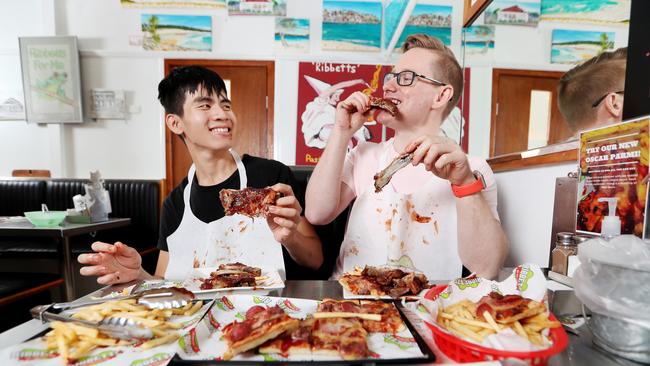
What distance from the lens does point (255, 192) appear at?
1669mm

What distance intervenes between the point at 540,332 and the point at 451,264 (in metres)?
1.08

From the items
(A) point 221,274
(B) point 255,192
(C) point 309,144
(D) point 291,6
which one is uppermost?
(D) point 291,6

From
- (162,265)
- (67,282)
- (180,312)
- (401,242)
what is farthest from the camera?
(67,282)

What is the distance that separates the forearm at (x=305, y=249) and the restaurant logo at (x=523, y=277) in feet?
3.70

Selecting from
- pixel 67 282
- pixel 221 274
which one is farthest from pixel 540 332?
pixel 67 282

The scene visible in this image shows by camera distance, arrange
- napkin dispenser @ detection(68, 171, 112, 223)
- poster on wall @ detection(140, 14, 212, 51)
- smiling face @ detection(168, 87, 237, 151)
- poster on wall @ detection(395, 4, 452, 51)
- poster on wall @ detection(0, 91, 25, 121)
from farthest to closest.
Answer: poster on wall @ detection(0, 91, 25, 121)
poster on wall @ detection(140, 14, 212, 51)
poster on wall @ detection(395, 4, 452, 51)
napkin dispenser @ detection(68, 171, 112, 223)
smiling face @ detection(168, 87, 237, 151)

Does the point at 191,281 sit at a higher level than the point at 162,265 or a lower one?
higher

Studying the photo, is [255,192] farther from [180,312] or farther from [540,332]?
[540,332]

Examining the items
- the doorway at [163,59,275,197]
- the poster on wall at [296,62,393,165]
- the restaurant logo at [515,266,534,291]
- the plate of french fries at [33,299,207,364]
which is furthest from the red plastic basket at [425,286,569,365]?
the doorway at [163,59,275,197]

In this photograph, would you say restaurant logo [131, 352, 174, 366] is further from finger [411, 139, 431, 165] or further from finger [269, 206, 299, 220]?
finger [411, 139, 431, 165]

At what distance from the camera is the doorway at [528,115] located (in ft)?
6.25

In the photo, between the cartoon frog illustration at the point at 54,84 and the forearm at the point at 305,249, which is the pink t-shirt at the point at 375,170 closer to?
the forearm at the point at 305,249

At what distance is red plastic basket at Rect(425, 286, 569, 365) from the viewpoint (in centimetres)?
61

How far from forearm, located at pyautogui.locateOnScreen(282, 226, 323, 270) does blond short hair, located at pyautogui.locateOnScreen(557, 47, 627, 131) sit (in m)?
1.55
